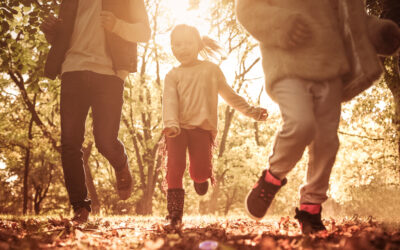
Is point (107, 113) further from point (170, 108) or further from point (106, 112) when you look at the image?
point (170, 108)

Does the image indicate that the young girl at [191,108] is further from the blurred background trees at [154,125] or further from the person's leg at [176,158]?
the blurred background trees at [154,125]

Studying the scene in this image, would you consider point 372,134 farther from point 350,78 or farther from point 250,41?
point 350,78

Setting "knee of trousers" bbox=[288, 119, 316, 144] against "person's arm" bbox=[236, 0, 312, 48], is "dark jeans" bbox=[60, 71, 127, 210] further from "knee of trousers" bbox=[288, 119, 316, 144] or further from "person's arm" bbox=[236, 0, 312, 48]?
"knee of trousers" bbox=[288, 119, 316, 144]

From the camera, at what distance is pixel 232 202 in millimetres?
34375

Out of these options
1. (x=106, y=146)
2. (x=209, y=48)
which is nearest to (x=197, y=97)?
(x=209, y=48)

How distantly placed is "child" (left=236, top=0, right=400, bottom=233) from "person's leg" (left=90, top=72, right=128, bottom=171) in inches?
63.3

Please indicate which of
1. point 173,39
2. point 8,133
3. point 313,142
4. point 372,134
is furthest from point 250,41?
point 313,142

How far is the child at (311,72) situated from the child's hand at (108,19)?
4.86 ft

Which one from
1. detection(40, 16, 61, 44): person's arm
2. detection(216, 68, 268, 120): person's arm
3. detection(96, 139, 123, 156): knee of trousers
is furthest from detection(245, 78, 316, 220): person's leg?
detection(40, 16, 61, 44): person's arm

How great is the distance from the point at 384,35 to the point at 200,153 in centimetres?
210

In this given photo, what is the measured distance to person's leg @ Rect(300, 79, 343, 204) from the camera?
8.81 ft

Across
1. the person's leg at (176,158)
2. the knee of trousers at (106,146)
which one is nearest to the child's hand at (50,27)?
the knee of trousers at (106,146)

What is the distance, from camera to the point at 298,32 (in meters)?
2.54

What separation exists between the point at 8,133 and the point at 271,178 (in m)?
19.6
